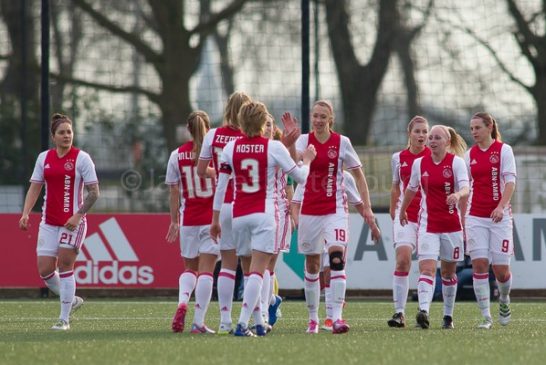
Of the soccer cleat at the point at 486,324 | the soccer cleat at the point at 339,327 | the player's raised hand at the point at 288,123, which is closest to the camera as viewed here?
the player's raised hand at the point at 288,123

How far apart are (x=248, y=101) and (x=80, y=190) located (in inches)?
80.6

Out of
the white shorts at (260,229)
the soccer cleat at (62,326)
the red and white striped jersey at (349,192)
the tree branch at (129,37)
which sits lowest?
the soccer cleat at (62,326)

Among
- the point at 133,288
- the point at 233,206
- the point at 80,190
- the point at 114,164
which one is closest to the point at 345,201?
the point at 233,206

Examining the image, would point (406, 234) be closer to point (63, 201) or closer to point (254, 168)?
point (254, 168)

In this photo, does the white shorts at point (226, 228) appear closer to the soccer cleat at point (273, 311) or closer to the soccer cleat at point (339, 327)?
the soccer cleat at point (339, 327)

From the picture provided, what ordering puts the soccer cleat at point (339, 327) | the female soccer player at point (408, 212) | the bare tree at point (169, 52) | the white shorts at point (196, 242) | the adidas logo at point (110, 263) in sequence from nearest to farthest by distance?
the soccer cleat at point (339, 327), the white shorts at point (196, 242), the female soccer player at point (408, 212), the adidas logo at point (110, 263), the bare tree at point (169, 52)

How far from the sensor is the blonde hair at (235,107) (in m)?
11.6

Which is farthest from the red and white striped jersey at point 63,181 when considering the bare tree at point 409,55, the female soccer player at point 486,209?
the bare tree at point 409,55

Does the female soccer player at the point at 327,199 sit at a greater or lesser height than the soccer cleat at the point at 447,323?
greater

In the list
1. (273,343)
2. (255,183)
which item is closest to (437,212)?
(255,183)

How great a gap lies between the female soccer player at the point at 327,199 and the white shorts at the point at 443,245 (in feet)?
3.27

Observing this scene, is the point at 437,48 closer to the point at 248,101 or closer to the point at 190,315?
the point at 190,315

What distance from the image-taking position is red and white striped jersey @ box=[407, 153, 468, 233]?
1291cm

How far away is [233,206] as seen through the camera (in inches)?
445
